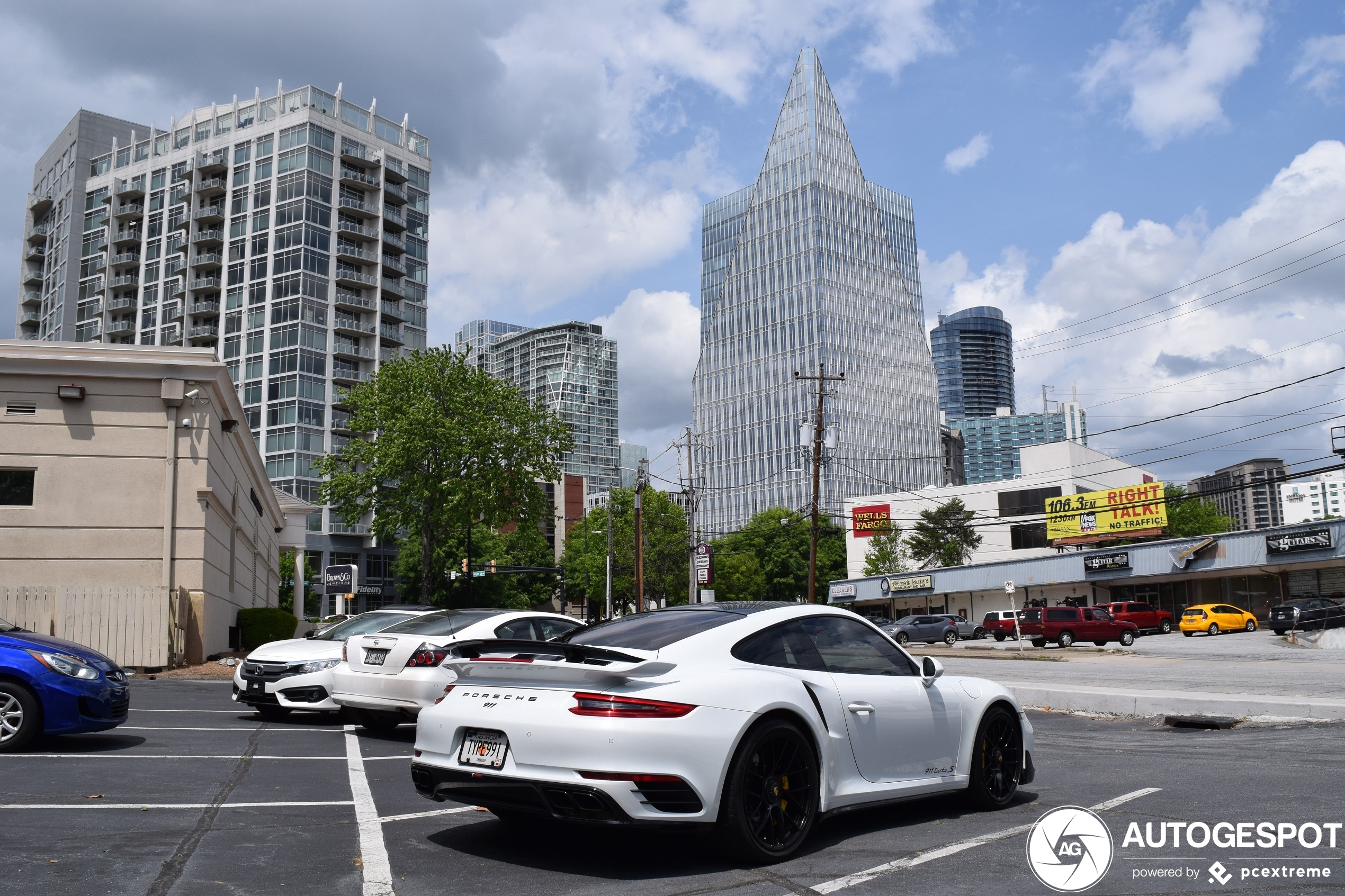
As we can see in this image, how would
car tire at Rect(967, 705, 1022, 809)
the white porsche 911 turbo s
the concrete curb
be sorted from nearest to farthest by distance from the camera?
the white porsche 911 turbo s < car tire at Rect(967, 705, 1022, 809) < the concrete curb

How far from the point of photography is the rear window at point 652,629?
5699mm

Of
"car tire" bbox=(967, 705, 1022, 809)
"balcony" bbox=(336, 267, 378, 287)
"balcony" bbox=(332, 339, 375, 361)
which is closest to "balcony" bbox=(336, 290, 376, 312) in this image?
"balcony" bbox=(336, 267, 378, 287)

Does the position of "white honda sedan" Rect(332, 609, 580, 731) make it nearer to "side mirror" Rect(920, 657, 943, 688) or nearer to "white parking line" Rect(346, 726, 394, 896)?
"white parking line" Rect(346, 726, 394, 896)

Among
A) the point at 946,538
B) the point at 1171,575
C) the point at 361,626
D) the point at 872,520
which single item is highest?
the point at 872,520

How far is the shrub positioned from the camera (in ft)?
91.7

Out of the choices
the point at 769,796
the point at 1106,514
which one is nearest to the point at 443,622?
the point at 769,796

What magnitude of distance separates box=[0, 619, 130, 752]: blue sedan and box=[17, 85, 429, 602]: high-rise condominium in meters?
72.8

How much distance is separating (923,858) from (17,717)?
25.9ft

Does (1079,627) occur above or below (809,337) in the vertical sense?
below

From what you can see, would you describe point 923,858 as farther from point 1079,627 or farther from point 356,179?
point 356,179

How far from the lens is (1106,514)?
7319 centimetres

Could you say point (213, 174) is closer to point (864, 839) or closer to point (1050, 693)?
point (1050, 693)

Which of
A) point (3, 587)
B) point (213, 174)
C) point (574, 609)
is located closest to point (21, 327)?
point (213, 174)

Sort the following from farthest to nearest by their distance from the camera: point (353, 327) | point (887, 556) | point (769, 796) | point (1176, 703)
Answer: point (887, 556), point (353, 327), point (1176, 703), point (769, 796)
